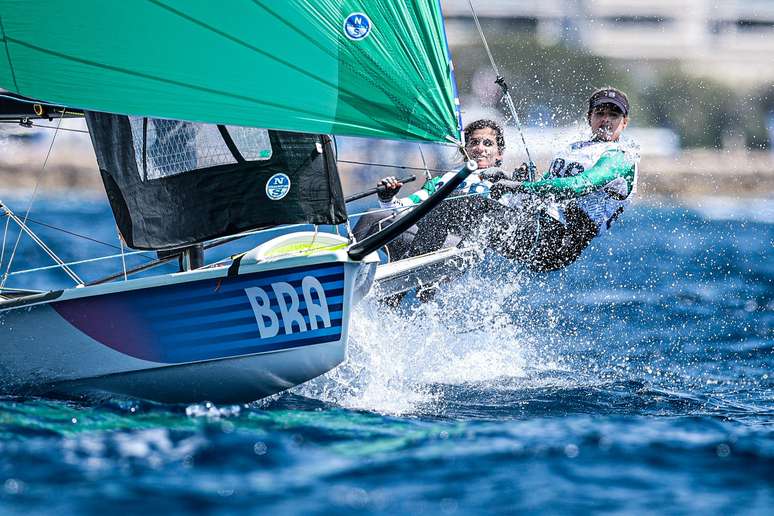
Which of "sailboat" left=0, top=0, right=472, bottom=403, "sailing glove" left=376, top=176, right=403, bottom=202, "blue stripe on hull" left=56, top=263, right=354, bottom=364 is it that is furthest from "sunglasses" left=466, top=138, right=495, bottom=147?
"blue stripe on hull" left=56, top=263, right=354, bottom=364

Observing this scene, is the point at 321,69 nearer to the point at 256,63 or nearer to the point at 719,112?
the point at 256,63

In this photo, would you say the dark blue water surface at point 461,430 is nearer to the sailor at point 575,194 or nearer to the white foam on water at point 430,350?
the white foam on water at point 430,350

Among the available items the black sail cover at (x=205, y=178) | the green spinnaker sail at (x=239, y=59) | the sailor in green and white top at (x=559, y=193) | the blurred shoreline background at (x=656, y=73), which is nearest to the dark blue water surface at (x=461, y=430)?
the sailor in green and white top at (x=559, y=193)

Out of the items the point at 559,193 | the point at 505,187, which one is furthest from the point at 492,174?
the point at 559,193

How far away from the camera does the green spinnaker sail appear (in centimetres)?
415

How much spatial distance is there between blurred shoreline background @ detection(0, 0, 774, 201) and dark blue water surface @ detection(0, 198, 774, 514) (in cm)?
1851

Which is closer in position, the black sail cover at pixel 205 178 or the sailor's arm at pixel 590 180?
the black sail cover at pixel 205 178

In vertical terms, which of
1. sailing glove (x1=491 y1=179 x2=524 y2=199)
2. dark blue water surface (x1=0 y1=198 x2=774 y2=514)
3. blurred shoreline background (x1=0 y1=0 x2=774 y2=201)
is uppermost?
blurred shoreline background (x1=0 y1=0 x2=774 y2=201)

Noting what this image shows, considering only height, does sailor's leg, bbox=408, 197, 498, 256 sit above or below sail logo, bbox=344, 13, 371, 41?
below

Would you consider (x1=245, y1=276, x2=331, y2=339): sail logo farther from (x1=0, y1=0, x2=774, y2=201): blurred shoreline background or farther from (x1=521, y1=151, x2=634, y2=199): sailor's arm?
(x1=0, y1=0, x2=774, y2=201): blurred shoreline background

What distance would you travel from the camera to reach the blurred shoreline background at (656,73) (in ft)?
86.6

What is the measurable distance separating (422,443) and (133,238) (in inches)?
61.9

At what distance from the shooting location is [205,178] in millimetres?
4508

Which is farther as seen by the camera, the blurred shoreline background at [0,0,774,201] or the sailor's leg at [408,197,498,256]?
the blurred shoreline background at [0,0,774,201]
